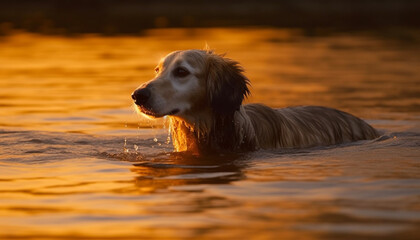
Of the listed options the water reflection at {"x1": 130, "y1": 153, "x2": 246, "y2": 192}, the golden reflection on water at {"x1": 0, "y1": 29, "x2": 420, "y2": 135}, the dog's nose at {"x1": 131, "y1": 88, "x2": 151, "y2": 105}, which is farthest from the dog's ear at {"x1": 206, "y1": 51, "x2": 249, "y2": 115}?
the golden reflection on water at {"x1": 0, "y1": 29, "x2": 420, "y2": 135}

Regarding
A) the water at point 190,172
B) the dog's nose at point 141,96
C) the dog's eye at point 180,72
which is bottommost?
the water at point 190,172

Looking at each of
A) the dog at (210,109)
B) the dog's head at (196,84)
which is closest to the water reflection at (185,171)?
the dog at (210,109)

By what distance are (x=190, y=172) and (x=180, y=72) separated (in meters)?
1.22

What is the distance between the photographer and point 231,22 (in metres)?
44.6

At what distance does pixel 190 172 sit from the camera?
9.49 m

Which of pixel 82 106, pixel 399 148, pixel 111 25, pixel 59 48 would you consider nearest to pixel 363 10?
pixel 111 25

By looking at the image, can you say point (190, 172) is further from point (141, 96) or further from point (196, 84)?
point (196, 84)

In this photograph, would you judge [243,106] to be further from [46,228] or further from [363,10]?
[363,10]

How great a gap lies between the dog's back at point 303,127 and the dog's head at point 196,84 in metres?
0.42

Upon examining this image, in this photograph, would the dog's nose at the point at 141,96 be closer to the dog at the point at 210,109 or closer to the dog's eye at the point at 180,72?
the dog at the point at 210,109

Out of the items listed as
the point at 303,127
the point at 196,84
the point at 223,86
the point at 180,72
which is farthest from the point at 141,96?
the point at 303,127

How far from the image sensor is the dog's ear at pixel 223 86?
33.7 ft

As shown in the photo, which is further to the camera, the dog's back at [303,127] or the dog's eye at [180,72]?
the dog's back at [303,127]

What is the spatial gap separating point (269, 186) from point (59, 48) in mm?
21659
